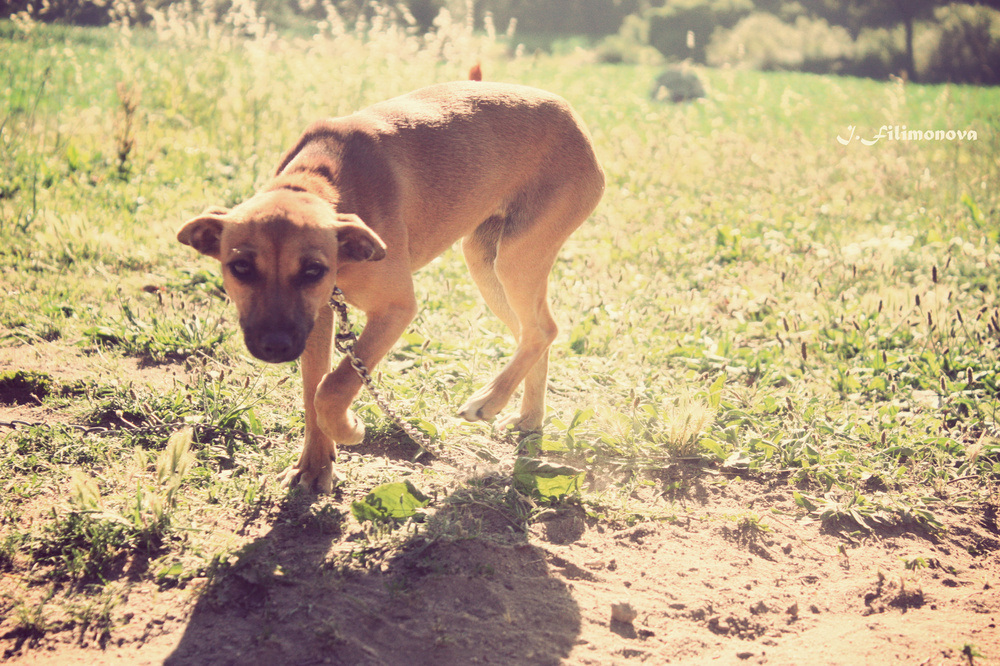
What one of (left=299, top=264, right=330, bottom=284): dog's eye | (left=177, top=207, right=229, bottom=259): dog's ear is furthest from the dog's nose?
(left=177, top=207, right=229, bottom=259): dog's ear

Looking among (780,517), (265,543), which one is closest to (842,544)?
(780,517)

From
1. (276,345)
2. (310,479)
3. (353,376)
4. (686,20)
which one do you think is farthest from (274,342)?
(686,20)

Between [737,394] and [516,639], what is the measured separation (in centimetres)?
240

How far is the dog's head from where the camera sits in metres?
2.65

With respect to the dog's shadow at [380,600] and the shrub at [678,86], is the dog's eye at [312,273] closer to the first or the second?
the dog's shadow at [380,600]

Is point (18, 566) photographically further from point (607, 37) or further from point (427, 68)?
point (607, 37)

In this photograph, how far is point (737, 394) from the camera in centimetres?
441

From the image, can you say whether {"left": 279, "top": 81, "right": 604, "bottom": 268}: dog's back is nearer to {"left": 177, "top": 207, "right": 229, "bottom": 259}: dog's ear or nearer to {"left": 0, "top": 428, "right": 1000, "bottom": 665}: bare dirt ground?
{"left": 177, "top": 207, "right": 229, "bottom": 259}: dog's ear

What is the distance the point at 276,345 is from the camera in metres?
2.60

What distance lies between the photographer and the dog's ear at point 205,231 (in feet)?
9.30

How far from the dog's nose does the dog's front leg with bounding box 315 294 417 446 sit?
0.37 meters

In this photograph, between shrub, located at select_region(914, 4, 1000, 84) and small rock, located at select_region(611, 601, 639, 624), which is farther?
shrub, located at select_region(914, 4, 1000, 84)

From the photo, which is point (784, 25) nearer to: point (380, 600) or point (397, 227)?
point (397, 227)

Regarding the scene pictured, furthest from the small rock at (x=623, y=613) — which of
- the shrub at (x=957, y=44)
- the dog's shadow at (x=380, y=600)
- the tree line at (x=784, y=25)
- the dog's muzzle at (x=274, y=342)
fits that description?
the shrub at (x=957, y=44)
